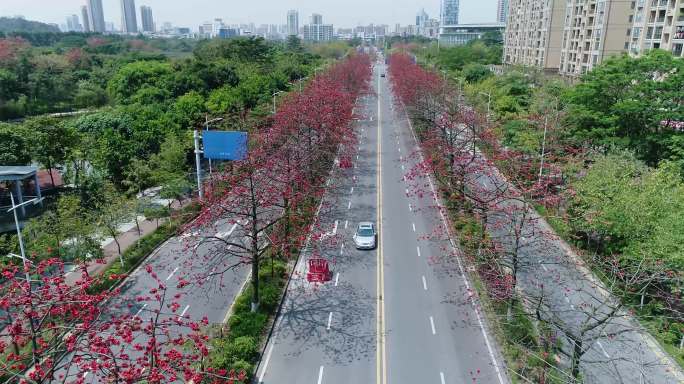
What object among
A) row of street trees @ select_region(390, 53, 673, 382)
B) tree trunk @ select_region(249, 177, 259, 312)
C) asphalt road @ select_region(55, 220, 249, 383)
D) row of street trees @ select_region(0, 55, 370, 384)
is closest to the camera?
row of street trees @ select_region(0, 55, 370, 384)

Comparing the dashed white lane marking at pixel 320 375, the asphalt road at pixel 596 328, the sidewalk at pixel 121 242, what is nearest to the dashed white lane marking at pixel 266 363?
the dashed white lane marking at pixel 320 375

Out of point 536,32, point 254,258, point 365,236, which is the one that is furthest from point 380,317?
point 536,32

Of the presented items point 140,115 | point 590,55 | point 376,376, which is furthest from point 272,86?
point 376,376

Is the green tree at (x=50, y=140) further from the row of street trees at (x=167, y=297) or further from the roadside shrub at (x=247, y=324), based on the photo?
the roadside shrub at (x=247, y=324)

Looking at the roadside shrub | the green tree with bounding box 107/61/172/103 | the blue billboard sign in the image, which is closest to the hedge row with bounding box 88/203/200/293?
the blue billboard sign

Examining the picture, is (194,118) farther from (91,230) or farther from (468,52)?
(468,52)

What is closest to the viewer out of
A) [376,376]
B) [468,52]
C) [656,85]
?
[376,376]

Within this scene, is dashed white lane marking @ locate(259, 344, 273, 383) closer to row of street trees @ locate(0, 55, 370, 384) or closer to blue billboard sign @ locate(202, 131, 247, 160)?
row of street trees @ locate(0, 55, 370, 384)
